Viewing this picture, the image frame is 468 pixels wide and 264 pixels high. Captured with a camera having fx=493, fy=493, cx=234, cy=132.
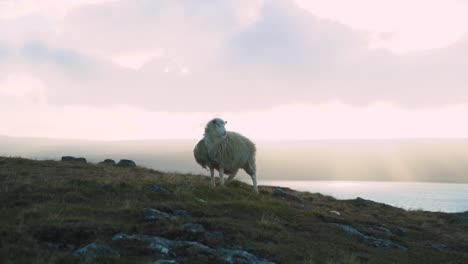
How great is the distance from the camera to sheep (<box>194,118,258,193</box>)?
80.8ft

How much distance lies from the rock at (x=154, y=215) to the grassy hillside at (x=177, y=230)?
41 millimetres

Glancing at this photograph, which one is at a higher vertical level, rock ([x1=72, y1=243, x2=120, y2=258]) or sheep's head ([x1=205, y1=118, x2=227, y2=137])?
sheep's head ([x1=205, y1=118, x2=227, y2=137])

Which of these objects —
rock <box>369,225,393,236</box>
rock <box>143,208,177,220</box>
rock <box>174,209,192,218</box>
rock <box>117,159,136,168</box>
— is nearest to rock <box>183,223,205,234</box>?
rock <box>143,208,177,220</box>

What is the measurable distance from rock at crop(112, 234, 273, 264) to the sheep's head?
11.8 meters

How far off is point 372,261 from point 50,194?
39.2 ft

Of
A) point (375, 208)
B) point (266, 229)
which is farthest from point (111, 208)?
point (375, 208)

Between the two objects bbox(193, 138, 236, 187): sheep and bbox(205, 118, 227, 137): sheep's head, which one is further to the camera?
bbox(193, 138, 236, 187): sheep

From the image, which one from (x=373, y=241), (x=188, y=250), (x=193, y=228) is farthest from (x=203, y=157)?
(x=188, y=250)

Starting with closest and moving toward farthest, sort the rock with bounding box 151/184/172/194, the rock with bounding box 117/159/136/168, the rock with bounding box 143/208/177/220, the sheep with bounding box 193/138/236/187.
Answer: the rock with bounding box 143/208/177/220 → the rock with bounding box 151/184/172/194 → the sheep with bounding box 193/138/236/187 → the rock with bounding box 117/159/136/168

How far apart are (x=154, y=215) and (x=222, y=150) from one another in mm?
9364

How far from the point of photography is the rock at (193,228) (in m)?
13.9

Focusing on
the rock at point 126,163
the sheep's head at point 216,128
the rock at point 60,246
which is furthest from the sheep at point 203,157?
the rock at point 60,246

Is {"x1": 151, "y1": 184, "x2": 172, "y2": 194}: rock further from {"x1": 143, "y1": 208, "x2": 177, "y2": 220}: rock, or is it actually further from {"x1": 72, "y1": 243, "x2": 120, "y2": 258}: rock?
{"x1": 72, "y1": 243, "x2": 120, "y2": 258}: rock

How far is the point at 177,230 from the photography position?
13.9m
